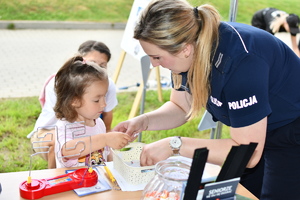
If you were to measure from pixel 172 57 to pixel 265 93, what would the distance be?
36cm

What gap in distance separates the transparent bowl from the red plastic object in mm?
362

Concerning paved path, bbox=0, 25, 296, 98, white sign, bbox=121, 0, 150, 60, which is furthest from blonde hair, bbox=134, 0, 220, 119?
paved path, bbox=0, 25, 296, 98

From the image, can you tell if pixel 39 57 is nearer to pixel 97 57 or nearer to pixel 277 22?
pixel 277 22

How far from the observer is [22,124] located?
4.10 metres

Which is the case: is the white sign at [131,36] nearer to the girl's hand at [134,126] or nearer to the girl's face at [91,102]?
the girl's face at [91,102]

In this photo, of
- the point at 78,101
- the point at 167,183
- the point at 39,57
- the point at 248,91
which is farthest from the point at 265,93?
the point at 39,57

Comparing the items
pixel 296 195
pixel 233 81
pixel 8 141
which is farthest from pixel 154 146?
pixel 8 141

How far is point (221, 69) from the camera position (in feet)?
5.28

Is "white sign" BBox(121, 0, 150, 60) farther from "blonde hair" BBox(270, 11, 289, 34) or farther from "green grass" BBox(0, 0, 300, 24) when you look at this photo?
"green grass" BBox(0, 0, 300, 24)

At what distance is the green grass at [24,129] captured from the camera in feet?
11.5

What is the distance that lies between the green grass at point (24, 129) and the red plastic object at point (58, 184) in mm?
1772

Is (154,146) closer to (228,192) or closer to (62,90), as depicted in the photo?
(228,192)

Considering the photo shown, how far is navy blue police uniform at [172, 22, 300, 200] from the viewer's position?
1562 millimetres

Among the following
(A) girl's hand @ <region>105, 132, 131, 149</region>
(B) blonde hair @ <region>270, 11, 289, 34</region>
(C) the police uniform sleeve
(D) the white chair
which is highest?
(C) the police uniform sleeve
